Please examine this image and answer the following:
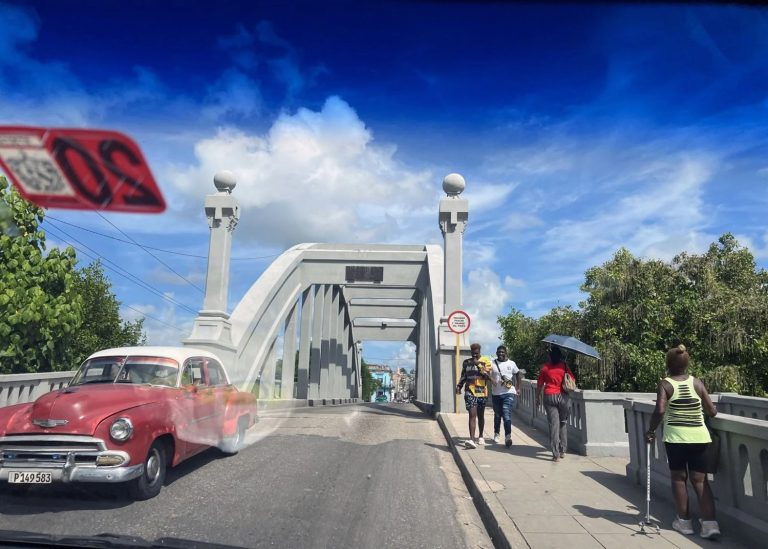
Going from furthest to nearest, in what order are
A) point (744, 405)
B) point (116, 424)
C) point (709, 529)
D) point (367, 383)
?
point (367, 383) < point (744, 405) < point (116, 424) < point (709, 529)

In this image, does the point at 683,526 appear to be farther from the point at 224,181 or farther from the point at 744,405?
the point at 224,181

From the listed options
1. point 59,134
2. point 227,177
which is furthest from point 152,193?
point 227,177

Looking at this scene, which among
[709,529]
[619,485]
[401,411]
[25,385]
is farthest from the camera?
[401,411]

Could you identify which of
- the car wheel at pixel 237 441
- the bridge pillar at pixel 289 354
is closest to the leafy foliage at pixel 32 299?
the car wheel at pixel 237 441

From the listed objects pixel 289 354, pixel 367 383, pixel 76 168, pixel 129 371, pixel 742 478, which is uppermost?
pixel 76 168

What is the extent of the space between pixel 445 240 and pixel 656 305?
20.3 feet

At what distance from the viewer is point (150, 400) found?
18.9ft

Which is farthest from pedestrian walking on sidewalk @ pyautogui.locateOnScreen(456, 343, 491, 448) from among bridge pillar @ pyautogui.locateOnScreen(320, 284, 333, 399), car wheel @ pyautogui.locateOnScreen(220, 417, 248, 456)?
bridge pillar @ pyautogui.locateOnScreen(320, 284, 333, 399)

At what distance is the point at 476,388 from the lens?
8883mm

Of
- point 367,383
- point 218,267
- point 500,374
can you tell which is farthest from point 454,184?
point 367,383

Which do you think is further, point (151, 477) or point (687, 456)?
point (151, 477)

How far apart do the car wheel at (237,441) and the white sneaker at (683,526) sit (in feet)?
17.8

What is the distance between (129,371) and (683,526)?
19.0 feet

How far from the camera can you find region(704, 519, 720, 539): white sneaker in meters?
4.30
